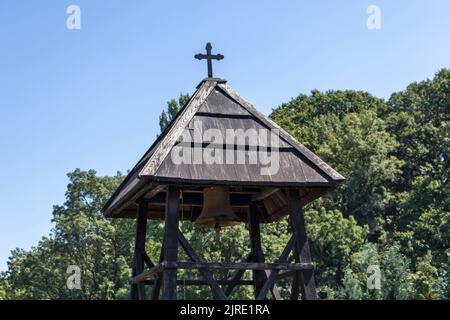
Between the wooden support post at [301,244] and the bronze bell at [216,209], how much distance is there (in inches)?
35.9

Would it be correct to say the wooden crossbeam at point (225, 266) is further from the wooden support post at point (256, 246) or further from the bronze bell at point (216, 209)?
the wooden support post at point (256, 246)

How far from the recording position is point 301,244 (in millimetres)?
9094

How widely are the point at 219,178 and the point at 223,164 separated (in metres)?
0.27

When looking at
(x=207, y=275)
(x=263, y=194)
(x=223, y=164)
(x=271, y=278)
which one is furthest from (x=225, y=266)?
(x=263, y=194)

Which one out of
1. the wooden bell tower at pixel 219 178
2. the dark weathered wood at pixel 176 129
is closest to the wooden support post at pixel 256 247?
the wooden bell tower at pixel 219 178

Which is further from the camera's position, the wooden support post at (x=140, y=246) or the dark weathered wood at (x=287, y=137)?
the wooden support post at (x=140, y=246)

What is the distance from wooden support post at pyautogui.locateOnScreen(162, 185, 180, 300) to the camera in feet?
27.2

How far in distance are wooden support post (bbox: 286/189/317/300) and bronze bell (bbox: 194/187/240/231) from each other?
2.99 ft

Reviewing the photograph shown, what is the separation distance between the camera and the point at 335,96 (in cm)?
4600

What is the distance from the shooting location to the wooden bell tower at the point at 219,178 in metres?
8.44

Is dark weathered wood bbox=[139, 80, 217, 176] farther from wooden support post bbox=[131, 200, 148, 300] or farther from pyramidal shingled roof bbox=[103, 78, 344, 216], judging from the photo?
wooden support post bbox=[131, 200, 148, 300]

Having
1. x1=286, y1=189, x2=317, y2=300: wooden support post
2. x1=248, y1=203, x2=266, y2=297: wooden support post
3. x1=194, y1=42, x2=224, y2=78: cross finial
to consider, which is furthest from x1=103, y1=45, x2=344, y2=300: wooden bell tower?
x1=248, y1=203, x2=266, y2=297: wooden support post

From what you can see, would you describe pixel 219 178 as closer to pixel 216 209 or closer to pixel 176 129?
pixel 176 129
